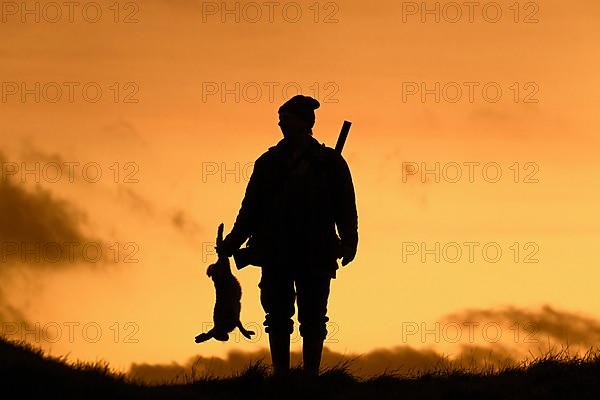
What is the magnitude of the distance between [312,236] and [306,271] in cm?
42

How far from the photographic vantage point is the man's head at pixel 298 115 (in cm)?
1509

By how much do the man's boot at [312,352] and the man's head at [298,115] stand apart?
2457mm

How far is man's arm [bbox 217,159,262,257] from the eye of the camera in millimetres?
15344

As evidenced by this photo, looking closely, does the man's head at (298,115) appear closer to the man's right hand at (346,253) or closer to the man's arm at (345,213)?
the man's arm at (345,213)

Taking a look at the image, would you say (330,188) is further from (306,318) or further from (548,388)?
(548,388)

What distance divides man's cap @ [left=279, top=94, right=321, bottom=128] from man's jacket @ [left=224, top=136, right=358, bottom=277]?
33 cm

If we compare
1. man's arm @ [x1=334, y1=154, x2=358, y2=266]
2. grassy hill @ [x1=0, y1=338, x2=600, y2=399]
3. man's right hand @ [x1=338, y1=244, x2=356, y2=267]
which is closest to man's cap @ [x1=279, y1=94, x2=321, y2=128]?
man's arm @ [x1=334, y1=154, x2=358, y2=266]

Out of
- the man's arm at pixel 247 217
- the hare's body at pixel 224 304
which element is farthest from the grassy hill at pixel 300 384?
the man's arm at pixel 247 217

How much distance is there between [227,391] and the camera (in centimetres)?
1375

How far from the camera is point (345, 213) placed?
15219mm

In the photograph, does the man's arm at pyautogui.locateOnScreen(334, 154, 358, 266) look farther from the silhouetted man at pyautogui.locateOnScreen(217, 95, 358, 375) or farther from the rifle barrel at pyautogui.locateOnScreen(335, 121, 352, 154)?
the rifle barrel at pyautogui.locateOnScreen(335, 121, 352, 154)

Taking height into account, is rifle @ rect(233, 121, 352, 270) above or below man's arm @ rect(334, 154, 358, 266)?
below

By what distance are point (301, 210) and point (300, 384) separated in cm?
231

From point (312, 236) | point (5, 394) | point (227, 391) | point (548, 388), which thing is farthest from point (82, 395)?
point (548, 388)
